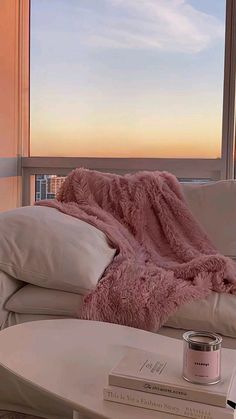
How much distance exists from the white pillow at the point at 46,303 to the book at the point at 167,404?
29.2 inches

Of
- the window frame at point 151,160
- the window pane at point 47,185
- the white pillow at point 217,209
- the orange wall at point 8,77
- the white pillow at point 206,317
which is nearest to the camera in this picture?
the white pillow at point 206,317

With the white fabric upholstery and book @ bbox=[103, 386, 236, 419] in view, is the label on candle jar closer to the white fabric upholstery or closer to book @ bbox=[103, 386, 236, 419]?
book @ bbox=[103, 386, 236, 419]

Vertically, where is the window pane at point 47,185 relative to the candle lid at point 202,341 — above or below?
above

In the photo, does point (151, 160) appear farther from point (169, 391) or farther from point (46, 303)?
point (169, 391)

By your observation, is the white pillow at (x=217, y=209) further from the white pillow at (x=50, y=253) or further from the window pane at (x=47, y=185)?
the window pane at (x=47, y=185)

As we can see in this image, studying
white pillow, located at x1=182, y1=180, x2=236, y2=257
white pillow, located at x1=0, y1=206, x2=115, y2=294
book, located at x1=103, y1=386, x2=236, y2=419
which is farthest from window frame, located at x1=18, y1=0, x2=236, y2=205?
book, located at x1=103, y1=386, x2=236, y2=419

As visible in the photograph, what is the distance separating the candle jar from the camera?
872 mm

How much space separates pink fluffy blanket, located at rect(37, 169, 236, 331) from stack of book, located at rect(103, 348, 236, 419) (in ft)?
2.14

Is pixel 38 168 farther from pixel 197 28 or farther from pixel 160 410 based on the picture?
pixel 160 410

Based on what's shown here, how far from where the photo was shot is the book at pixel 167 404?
0.82 metres

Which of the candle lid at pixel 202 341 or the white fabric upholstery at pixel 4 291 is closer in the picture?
the candle lid at pixel 202 341

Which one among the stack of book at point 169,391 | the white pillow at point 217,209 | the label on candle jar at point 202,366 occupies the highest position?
the white pillow at point 217,209

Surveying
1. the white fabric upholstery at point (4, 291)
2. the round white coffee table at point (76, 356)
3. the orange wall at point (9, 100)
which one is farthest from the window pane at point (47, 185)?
the round white coffee table at point (76, 356)

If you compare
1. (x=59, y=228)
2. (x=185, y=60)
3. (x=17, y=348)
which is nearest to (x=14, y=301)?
(x=59, y=228)
